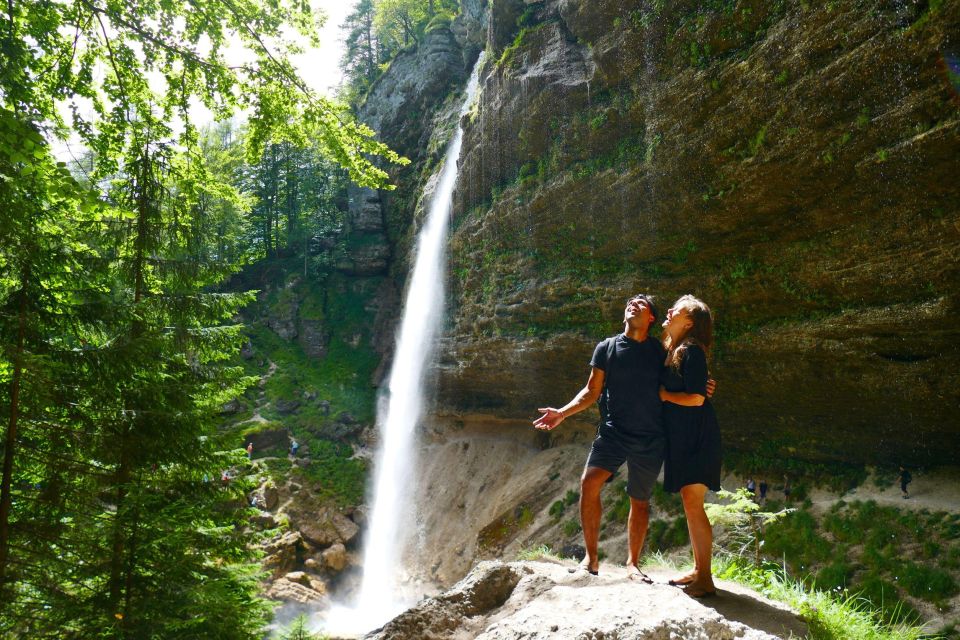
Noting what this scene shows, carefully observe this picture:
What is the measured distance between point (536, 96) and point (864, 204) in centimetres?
873

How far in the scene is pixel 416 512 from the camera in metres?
19.6

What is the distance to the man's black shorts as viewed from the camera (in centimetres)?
376

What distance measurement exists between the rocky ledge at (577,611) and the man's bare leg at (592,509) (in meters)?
0.18

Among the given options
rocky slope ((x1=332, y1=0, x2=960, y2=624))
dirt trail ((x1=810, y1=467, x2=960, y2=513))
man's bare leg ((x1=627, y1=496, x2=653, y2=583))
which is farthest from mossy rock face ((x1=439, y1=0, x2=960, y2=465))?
man's bare leg ((x1=627, y1=496, x2=653, y2=583))

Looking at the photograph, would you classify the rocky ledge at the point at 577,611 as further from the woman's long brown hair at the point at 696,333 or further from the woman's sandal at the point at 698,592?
the woman's long brown hair at the point at 696,333

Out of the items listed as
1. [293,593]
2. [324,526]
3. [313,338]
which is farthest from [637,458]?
[313,338]

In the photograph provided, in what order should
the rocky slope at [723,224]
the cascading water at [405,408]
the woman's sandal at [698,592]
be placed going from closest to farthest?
the woman's sandal at [698,592] < the rocky slope at [723,224] < the cascading water at [405,408]

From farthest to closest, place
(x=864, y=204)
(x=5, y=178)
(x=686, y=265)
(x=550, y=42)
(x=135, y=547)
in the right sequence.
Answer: (x=550, y=42), (x=686, y=265), (x=864, y=204), (x=135, y=547), (x=5, y=178)

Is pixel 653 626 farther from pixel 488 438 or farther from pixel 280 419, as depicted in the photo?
pixel 280 419

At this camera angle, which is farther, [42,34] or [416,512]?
[416,512]

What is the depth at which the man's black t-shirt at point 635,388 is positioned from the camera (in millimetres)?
3754

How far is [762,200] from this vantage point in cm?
964

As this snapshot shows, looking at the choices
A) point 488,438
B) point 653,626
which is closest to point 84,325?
point 653,626

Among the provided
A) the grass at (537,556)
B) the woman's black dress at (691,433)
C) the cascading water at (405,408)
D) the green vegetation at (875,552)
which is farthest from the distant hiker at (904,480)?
the cascading water at (405,408)
